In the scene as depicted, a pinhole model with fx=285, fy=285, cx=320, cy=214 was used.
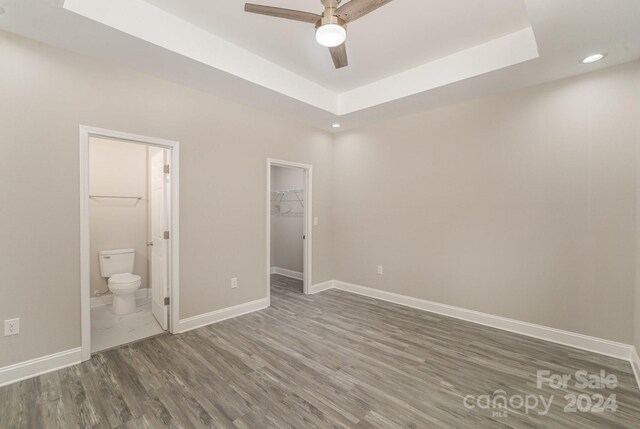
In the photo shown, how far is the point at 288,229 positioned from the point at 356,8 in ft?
15.0

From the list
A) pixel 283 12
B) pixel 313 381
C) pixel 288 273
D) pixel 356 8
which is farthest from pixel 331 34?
pixel 288 273

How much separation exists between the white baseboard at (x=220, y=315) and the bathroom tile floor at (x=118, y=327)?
0.28 m

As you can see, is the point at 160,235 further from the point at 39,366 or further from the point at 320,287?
the point at 320,287

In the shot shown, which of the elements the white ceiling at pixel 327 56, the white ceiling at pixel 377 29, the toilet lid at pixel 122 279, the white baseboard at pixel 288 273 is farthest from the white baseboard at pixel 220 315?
the white ceiling at pixel 377 29

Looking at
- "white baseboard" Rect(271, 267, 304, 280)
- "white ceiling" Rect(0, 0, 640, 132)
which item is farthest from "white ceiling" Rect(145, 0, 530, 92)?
"white baseboard" Rect(271, 267, 304, 280)

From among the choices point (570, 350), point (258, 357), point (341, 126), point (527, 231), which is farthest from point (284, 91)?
point (570, 350)

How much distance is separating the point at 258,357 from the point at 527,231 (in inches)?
122

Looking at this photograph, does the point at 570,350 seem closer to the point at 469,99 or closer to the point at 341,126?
the point at 469,99

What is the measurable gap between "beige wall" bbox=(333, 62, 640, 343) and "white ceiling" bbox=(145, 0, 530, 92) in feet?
3.12

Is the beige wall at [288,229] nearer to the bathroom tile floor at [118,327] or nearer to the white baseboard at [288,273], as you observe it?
the white baseboard at [288,273]

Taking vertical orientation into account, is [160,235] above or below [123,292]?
above

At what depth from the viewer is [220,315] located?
11.5ft

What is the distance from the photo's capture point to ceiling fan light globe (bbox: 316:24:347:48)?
70.2 inches

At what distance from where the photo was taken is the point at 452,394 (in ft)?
7.02
